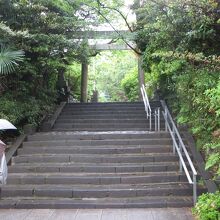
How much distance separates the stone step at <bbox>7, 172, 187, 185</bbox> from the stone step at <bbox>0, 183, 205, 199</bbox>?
0.21 metres

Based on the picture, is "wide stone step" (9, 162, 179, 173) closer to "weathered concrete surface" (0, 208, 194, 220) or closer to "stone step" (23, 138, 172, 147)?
"stone step" (23, 138, 172, 147)

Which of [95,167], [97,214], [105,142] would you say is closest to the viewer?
[97,214]

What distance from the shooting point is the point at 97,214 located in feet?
18.4

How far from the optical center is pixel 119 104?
12.9 meters

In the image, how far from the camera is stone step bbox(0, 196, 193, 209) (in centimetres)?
593

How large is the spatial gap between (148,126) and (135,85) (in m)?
8.24

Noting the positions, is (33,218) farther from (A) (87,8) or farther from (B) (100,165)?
(A) (87,8)

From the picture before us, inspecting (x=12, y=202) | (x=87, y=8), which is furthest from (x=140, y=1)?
(x=12, y=202)

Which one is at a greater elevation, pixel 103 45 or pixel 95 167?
pixel 103 45

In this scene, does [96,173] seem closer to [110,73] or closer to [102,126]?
[102,126]

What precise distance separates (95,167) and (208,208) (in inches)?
115

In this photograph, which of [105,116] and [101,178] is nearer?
[101,178]

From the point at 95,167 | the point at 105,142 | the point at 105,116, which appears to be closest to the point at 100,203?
the point at 95,167

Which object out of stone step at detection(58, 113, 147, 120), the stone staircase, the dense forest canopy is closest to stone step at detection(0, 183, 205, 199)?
the stone staircase
